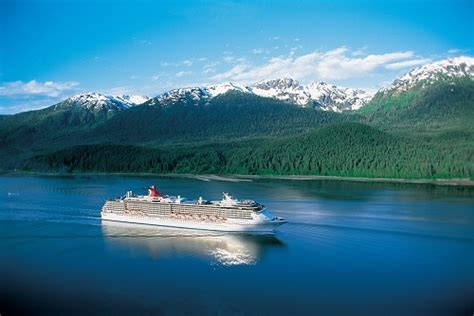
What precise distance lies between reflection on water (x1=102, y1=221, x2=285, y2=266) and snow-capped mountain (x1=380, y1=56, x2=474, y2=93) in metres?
99.7

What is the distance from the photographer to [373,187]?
44438 mm

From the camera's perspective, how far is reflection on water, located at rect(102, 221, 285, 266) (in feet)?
65.7

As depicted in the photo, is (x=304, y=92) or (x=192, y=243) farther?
(x=304, y=92)

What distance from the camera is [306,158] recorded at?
6194cm

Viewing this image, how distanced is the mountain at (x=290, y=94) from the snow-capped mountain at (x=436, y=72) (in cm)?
2100

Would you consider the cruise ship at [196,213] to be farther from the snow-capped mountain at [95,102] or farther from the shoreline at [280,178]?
the snow-capped mountain at [95,102]

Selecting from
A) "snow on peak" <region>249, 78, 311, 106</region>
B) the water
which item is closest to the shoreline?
the water

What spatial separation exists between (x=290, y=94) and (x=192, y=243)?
128296 mm

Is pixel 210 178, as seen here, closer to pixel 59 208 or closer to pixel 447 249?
pixel 59 208

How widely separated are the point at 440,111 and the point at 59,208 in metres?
80.4

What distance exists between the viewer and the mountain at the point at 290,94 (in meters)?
127

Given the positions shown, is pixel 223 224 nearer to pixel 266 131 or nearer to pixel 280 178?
pixel 280 178

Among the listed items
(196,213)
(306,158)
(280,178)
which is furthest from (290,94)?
A: (196,213)

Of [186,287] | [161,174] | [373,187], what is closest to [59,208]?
[186,287]
